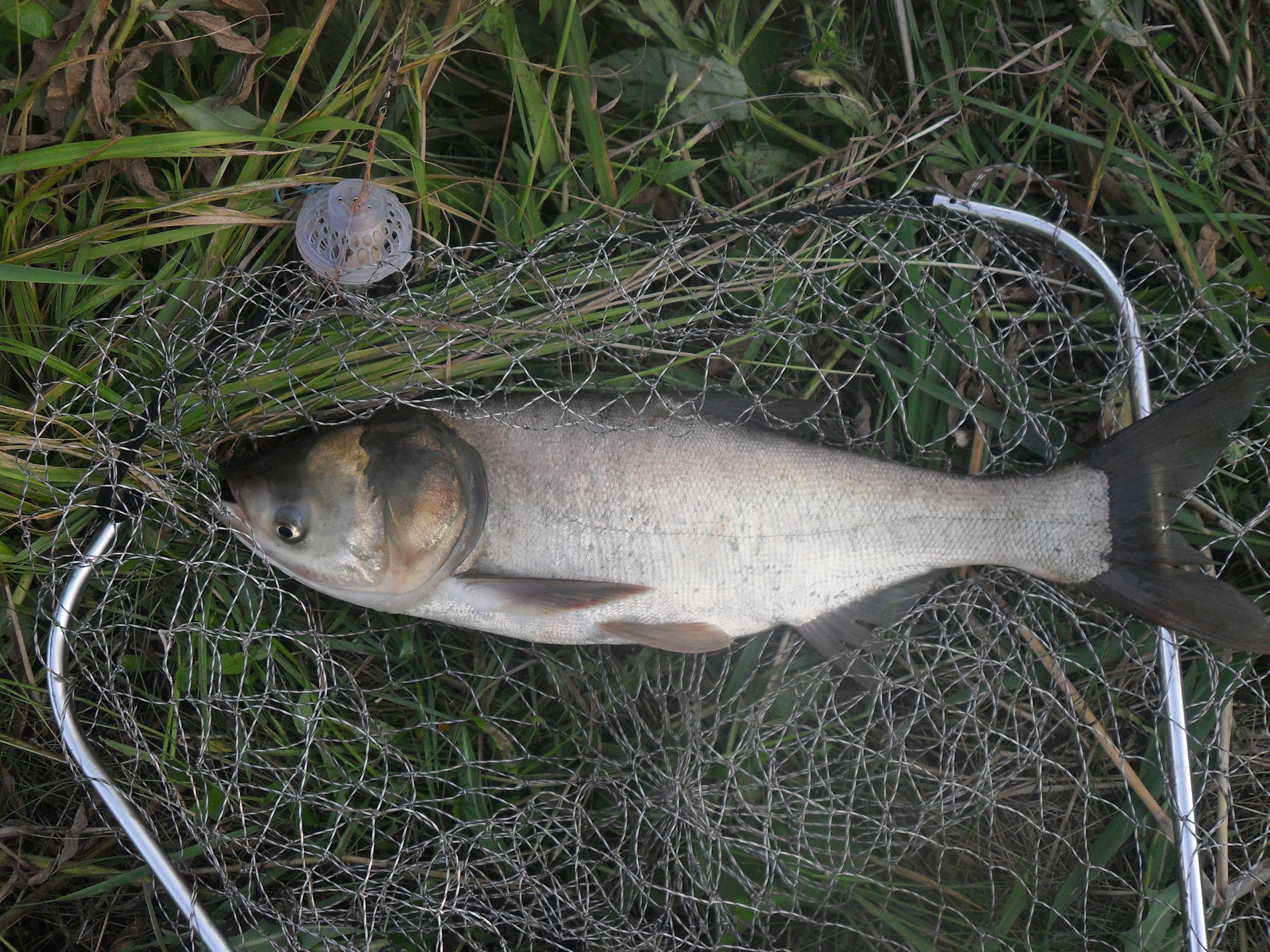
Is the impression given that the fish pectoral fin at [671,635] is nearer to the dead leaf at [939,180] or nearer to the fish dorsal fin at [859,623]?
the fish dorsal fin at [859,623]

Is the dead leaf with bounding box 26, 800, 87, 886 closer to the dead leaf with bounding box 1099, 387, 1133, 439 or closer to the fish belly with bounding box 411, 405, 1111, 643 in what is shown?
the fish belly with bounding box 411, 405, 1111, 643

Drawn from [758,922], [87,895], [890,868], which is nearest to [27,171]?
[87,895]

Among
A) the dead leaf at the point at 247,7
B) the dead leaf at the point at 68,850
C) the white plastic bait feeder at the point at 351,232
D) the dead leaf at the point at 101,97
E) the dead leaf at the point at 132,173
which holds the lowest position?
the dead leaf at the point at 68,850

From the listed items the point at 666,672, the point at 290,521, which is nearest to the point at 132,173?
the point at 290,521

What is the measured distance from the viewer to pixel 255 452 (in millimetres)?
2068

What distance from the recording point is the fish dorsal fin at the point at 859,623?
213 cm

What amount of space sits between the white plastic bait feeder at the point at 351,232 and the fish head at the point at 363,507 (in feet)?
1.36

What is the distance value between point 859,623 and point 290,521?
5.06ft

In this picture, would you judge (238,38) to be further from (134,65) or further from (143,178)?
(143,178)

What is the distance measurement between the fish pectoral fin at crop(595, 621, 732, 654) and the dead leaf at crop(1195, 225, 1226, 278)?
187 centimetres

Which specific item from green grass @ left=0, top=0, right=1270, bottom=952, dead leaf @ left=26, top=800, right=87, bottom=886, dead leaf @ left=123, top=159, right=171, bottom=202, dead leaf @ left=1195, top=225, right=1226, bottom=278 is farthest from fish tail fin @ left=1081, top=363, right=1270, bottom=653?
dead leaf @ left=26, top=800, right=87, bottom=886

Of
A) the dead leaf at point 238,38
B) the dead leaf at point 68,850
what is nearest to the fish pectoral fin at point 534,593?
the dead leaf at point 68,850

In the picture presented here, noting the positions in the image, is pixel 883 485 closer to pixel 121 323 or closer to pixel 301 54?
pixel 301 54

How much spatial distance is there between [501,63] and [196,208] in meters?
0.94
